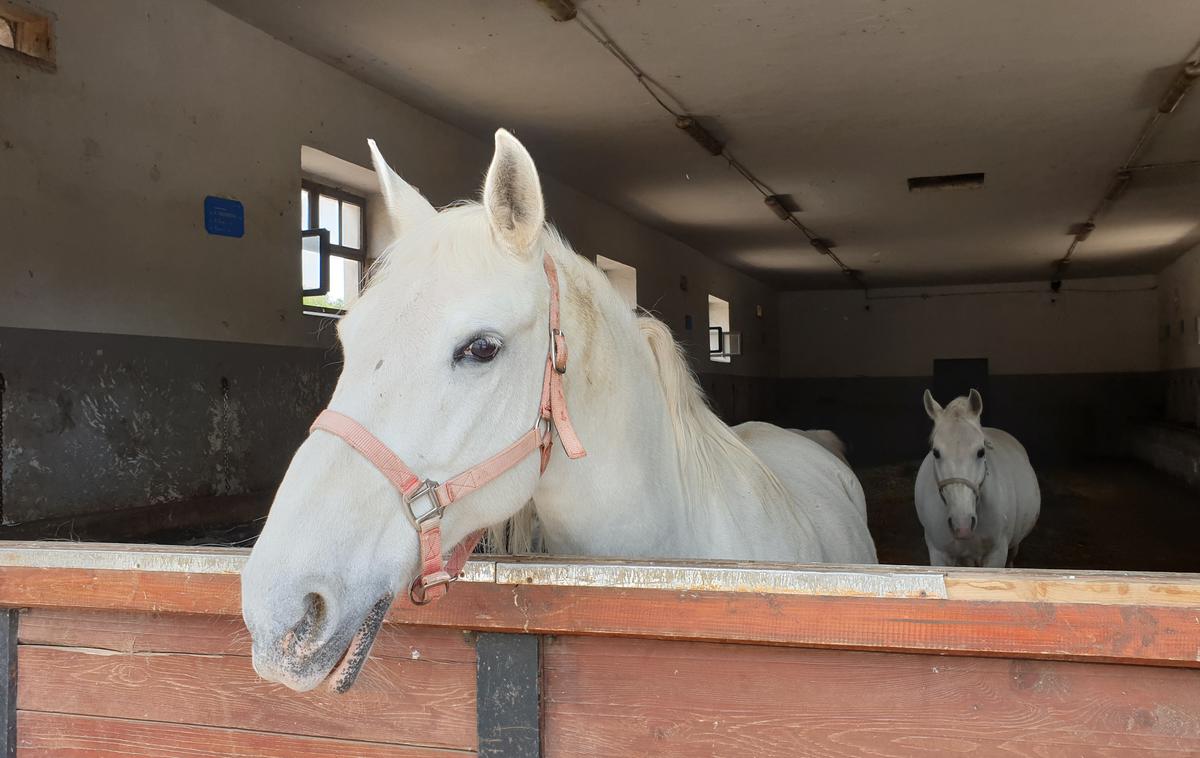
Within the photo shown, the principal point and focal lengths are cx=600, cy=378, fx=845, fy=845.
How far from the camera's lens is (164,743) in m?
1.19

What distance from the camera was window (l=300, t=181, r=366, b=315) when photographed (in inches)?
190

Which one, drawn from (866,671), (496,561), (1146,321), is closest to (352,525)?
(496,561)

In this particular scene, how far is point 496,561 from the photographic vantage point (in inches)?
42.6

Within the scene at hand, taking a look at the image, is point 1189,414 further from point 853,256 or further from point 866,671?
point 866,671

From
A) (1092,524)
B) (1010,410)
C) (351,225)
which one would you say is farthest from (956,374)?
(351,225)

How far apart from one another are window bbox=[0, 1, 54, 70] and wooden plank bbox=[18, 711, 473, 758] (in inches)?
116

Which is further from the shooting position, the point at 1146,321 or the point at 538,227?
the point at 1146,321

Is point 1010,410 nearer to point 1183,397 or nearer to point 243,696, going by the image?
point 1183,397

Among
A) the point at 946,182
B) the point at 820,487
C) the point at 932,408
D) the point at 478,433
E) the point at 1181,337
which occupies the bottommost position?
the point at 820,487

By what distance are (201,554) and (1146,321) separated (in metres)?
16.8

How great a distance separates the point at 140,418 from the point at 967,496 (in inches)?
153

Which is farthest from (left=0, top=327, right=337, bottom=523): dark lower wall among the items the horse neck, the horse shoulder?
the horse neck

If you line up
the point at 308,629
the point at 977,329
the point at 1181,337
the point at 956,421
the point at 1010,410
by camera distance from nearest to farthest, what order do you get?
1. the point at 308,629
2. the point at 956,421
3. the point at 1181,337
4. the point at 1010,410
5. the point at 977,329

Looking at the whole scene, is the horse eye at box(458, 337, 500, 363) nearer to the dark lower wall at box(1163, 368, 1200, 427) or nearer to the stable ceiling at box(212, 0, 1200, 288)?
the stable ceiling at box(212, 0, 1200, 288)
